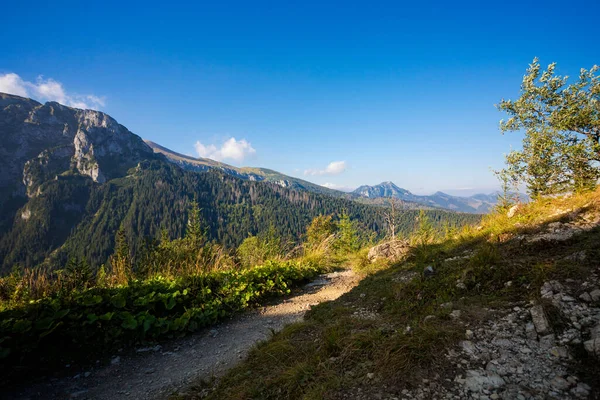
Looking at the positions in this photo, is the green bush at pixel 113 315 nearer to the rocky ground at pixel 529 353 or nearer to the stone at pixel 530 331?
the rocky ground at pixel 529 353

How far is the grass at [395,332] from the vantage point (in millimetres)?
2365

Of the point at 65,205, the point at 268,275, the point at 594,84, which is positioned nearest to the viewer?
the point at 268,275

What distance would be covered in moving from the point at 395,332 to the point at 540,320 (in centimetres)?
128

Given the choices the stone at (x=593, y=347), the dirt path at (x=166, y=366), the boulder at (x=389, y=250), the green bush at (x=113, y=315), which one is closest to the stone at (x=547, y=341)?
the stone at (x=593, y=347)

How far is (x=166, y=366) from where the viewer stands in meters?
4.09

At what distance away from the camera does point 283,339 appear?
3.70 meters

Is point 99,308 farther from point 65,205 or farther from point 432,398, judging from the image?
point 65,205

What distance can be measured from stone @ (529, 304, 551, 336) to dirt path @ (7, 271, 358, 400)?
10.8 feet

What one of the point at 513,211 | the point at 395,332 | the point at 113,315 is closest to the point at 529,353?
the point at 395,332

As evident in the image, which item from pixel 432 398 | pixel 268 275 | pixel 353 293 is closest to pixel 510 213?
pixel 353 293

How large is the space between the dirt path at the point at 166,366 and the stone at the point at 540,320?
10.8 ft

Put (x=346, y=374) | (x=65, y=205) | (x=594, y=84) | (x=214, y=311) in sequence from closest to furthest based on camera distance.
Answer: (x=346, y=374) < (x=214, y=311) < (x=594, y=84) < (x=65, y=205)

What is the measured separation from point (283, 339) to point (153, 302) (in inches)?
113

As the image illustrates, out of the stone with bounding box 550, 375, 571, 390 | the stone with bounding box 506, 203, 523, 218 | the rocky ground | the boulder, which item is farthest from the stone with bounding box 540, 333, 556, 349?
the boulder
